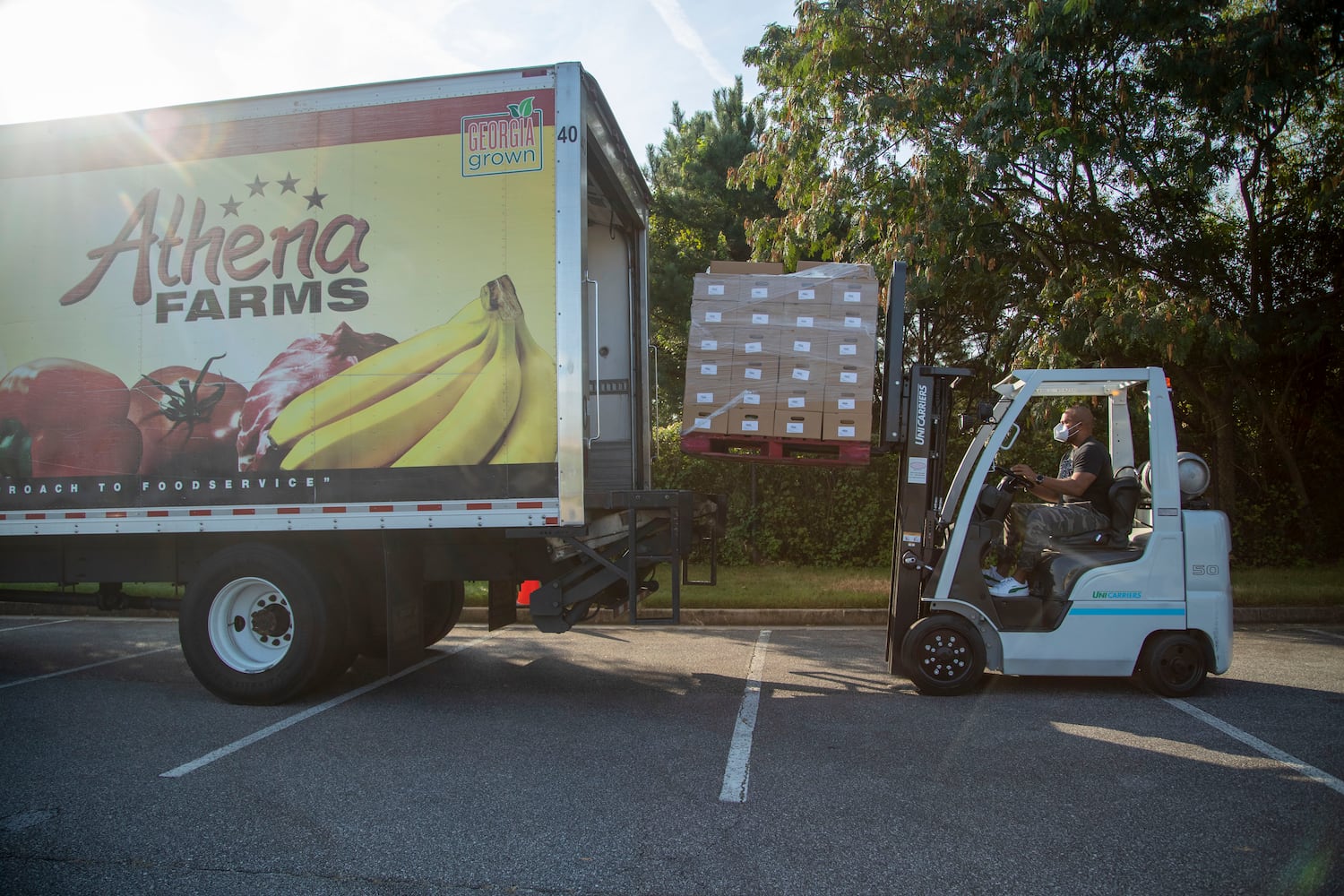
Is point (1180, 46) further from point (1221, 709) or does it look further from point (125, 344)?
point (125, 344)

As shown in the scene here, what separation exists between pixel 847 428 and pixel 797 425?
0.31 m

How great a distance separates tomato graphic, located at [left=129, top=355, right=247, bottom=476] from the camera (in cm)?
577

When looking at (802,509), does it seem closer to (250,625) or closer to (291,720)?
(250,625)

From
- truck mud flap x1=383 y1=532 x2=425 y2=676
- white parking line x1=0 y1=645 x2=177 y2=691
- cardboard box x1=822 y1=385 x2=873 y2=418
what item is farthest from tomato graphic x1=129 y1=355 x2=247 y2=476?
cardboard box x1=822 y1=385 x2=873 y2=418

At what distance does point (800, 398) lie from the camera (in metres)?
5.82

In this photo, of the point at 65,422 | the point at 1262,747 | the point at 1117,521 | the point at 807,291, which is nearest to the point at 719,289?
the point at 807,291

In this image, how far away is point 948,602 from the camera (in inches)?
233

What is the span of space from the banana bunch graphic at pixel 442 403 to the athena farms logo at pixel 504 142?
2.34ft

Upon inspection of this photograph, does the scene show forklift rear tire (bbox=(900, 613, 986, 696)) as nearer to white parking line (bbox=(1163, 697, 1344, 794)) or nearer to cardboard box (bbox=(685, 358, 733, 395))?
white parking line (bbox=(1163, 697, 1344, 794))

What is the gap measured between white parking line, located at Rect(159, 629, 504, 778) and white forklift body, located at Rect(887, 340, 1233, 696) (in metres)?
3.68

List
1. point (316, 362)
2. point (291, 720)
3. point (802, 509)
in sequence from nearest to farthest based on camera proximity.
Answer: point (291, 720)
point (316, 362)
point (802, 509)

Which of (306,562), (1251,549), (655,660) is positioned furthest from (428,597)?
(1251,549)

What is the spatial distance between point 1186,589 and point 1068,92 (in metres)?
5.75

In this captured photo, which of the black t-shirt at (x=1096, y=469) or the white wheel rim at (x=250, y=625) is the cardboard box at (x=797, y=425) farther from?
the white wheel rim at (x=250, y=625)
